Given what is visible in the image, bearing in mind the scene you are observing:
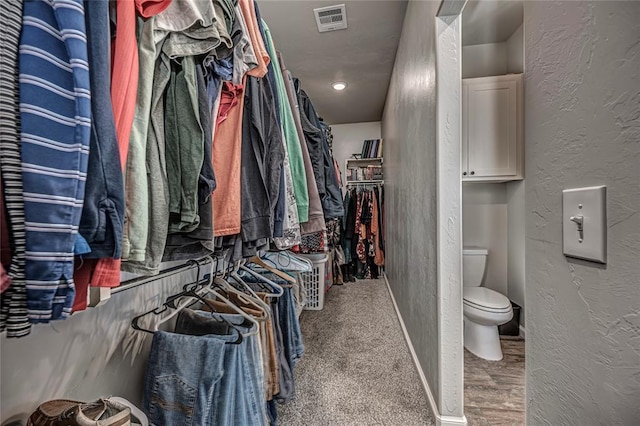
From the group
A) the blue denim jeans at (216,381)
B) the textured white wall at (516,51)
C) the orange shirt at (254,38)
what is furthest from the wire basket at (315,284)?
the textured white wall at (516,51)

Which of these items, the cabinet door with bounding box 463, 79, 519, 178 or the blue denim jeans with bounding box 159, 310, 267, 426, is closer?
the blue denim jeans with bounding box 159, 310, 267, 426

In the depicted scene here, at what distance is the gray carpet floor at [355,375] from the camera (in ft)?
4.60

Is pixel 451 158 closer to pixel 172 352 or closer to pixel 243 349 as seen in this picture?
pixel 243 349

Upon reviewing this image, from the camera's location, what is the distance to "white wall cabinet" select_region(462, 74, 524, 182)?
6.98 feet

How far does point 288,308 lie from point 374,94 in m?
2.86

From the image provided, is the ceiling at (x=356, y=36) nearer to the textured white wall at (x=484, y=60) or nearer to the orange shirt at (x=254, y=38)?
the textured white wall at (x=484, y=60)

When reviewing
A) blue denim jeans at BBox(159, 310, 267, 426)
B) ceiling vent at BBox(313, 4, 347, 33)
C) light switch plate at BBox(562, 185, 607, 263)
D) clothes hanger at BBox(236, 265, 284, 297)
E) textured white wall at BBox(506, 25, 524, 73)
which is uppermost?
ceiling vent at BBox(313, 4, 347, 33)

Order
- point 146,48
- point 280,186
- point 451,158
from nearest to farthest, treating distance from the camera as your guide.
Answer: point 146,48 → point 280,186 → point 451,158

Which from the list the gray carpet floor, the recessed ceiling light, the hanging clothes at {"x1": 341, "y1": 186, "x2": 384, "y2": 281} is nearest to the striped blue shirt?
the gray carpet floor

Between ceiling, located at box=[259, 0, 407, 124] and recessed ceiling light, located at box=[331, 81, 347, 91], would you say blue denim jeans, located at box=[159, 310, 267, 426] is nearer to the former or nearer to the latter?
ceiling, located at box=[259, 0, 407, 124]

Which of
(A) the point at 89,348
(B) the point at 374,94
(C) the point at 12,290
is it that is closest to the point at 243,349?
(A) the point at 89,348

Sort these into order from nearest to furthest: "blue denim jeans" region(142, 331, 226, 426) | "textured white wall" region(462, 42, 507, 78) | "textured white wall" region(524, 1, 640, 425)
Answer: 1. "textured white wall" region(524, 1, 640, 425)
2. "blue denim jeans" region(142, 331, 226, 426)
3. "textured white wall" region(462, 42, 507, 78)

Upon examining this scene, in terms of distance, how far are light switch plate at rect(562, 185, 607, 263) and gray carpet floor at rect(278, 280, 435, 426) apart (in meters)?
1.34

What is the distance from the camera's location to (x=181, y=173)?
64 centimetres
